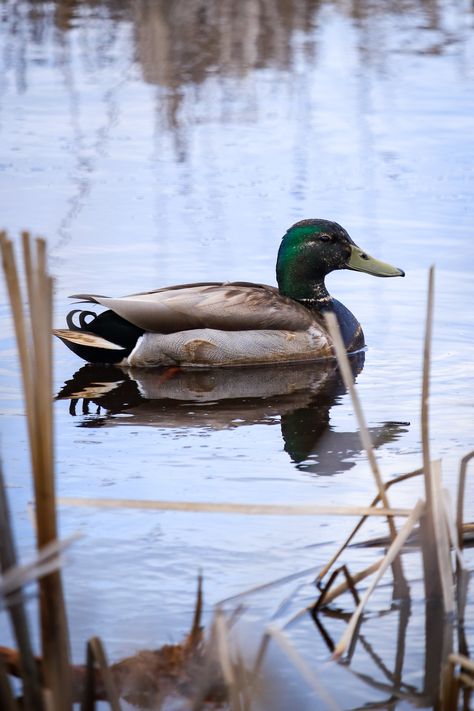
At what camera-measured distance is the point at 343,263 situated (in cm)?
846

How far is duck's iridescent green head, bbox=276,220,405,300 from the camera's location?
8.36m

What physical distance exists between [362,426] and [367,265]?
4857mm

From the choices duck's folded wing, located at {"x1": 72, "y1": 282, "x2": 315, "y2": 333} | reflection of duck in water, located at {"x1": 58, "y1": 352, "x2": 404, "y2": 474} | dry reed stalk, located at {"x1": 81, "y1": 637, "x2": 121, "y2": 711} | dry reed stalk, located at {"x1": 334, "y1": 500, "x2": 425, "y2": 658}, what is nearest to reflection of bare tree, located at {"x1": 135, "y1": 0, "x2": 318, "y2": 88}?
duck's folded wing, located at {"x1": 72, "y1": 282, "x2": 315, "y2": 333}

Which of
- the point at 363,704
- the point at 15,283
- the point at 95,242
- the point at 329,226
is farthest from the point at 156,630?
the point at 95,242

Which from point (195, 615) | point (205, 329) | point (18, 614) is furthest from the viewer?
point (205, 329)

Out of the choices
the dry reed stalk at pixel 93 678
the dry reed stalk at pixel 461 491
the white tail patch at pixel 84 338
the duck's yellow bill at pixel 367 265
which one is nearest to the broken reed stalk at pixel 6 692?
the dry reed stalk at pixel 93 678

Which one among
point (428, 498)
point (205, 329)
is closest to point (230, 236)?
point (205, 329)

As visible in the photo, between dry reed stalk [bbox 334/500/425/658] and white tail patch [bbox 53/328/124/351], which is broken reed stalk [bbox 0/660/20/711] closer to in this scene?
dry reed stalk [bbox 334/500/425/658]

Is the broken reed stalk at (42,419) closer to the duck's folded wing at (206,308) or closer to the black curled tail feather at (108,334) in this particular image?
the duck's folded wing at (206,308)

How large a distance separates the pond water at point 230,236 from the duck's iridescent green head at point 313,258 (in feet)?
1.12

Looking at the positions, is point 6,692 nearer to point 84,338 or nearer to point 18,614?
point 18,614

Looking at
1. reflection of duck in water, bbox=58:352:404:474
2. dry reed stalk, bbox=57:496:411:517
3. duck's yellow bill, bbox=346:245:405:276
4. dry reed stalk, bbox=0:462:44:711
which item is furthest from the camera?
duck's yellow bill, bbox=346:245:405:276

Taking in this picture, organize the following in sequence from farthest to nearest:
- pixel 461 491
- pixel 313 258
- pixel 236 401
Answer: pixel 313 258 → pixel 236 401 → pixel 461 491

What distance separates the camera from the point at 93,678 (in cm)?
322
